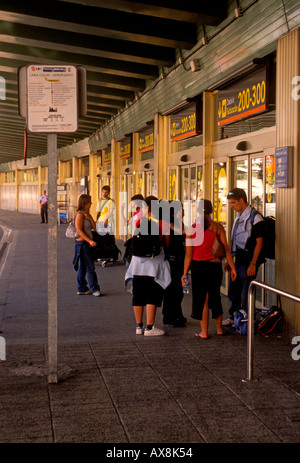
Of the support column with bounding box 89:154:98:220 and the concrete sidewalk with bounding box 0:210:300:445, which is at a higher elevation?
the support column with bounding box 89:154:98:220

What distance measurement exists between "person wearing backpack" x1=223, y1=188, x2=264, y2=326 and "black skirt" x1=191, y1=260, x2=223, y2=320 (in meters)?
0.45

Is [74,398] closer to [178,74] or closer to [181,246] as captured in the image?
[181,246]

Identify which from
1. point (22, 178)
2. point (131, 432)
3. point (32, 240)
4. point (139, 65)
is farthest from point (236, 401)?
point (22, 178)

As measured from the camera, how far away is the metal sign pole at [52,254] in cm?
500

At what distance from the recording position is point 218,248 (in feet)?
22.1

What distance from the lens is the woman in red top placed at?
21.9ft

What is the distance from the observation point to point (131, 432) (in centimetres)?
401

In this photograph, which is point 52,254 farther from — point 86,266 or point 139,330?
point 86,266

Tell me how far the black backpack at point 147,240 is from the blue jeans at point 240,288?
1151 millimetres

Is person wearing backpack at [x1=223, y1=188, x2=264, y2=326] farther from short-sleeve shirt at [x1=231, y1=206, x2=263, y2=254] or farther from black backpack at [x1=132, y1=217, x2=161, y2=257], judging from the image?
black backpack at [x1=132, y1=217, x2=161, y2=257]

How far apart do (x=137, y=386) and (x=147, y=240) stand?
214 centimetres

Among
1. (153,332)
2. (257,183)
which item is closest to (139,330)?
(153,332)

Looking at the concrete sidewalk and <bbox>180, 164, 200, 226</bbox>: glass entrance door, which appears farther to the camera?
<bbox>180, 164, 200, 226</bbox>: glass entrance door

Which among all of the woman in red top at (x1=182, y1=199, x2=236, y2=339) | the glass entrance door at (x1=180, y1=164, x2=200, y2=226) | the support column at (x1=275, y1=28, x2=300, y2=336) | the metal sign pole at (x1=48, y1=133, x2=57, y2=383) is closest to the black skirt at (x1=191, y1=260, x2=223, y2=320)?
the woman in red top at (x1=182, y1=199, x2=236, y2=339)
